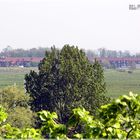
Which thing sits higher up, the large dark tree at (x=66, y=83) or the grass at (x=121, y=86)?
the large dark tree at (x=66, y=83)

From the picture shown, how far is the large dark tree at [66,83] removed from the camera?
102 feet

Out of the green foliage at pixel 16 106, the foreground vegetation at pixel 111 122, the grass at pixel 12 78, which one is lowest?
the grass at pixel 12 78

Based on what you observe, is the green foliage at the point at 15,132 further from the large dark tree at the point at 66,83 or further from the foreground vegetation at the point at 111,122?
the large dark tree at the point at 66,83

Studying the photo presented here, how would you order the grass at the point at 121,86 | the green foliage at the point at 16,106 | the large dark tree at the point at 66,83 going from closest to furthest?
A: the large dark tree at the point at 66,83
the green foliage at the point at 16,106
the grass at the point at 121,86

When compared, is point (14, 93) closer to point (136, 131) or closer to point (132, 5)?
point (136, 131)

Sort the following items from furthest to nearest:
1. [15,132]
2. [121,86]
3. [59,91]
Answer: [121,86] → [59,91] → [15,132]

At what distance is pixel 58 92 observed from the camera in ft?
107

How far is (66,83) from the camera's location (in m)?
32.3

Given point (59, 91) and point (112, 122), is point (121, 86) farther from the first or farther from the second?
point (112, 122)

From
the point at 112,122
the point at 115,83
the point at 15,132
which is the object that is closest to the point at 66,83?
the point at 15,132

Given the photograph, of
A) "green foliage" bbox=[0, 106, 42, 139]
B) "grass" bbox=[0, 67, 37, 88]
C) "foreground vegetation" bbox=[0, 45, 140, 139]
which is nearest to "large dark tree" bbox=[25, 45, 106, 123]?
"foreground vegetation" bbox=[0, 45, 140, 139]

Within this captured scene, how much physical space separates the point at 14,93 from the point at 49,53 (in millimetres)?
3768

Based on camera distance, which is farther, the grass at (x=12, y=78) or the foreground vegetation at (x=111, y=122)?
the grass at (x=12, y=78)

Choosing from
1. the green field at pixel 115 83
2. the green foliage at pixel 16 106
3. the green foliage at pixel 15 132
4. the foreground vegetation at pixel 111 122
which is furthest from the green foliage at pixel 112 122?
the green field at pixel 115 83
